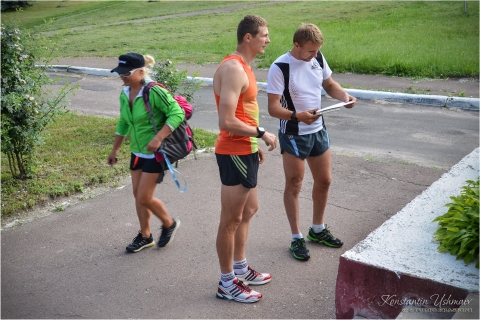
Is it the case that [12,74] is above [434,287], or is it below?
above

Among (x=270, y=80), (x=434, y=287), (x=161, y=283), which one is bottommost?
(x=161, y=283)

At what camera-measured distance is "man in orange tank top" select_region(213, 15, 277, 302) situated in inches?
153

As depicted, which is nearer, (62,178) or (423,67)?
(62,178)

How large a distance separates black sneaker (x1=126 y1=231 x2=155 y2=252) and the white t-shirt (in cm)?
151

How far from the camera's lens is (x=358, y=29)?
60.2 ft

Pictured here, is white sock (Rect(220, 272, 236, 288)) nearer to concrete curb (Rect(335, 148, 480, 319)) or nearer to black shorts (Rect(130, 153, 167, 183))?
concrete curb (Rect(335, 148, 480, 319))

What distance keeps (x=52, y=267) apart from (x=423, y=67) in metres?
9.56

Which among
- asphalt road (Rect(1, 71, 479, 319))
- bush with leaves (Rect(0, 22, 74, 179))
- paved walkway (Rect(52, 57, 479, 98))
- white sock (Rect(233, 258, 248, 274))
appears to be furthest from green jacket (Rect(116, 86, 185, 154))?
paved walkway (Rect(52, 57, 479, 98))

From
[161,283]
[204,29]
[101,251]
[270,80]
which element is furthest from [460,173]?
[204,29]

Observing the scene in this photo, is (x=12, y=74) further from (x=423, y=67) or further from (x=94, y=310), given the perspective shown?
(x=423, y=67)

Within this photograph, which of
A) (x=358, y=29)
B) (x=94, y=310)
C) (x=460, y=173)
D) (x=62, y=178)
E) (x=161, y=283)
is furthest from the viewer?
(x=358, y=29)

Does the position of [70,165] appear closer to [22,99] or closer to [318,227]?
[22,99]

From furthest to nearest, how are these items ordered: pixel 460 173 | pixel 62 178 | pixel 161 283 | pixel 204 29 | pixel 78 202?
pixel 204 29, pixel 62 178, pixel 78 202, pixel 460 173, pixel 161 283

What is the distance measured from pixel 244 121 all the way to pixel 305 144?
2.91 ft
